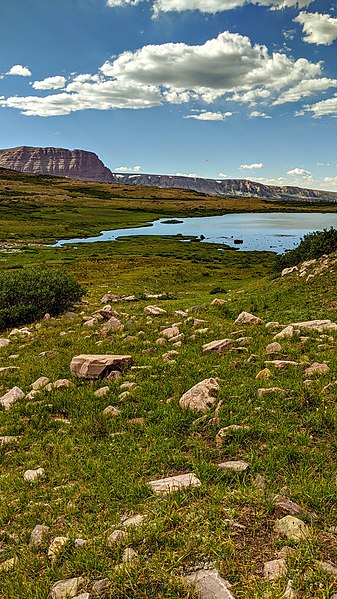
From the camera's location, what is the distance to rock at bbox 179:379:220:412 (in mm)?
7547

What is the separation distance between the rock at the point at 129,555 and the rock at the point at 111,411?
11.4 ft

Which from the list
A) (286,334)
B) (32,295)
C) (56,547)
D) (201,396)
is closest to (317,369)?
(286,334)

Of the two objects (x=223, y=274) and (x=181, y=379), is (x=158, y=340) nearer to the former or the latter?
(x=181, y=379)

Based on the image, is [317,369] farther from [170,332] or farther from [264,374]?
[170,332]

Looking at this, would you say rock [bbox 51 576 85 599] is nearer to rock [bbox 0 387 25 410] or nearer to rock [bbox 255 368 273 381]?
rock [bbox 0 387 25 410]

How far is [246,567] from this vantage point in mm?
4039

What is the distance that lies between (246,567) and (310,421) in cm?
315

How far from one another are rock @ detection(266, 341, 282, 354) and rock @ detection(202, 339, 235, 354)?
115 centimetres

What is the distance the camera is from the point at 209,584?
12.7ft

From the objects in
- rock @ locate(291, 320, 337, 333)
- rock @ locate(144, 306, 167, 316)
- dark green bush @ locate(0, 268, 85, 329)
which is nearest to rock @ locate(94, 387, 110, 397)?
rock @ locate(291, 320, 337, 333)

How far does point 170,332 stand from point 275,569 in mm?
9107

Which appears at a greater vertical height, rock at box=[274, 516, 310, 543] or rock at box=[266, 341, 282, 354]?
rock at box=[266, 341, 282, 354]

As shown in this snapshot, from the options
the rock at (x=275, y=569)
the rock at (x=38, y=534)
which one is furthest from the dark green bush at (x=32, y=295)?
the rock at (x=275, y=569)

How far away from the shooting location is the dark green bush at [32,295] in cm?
1866
